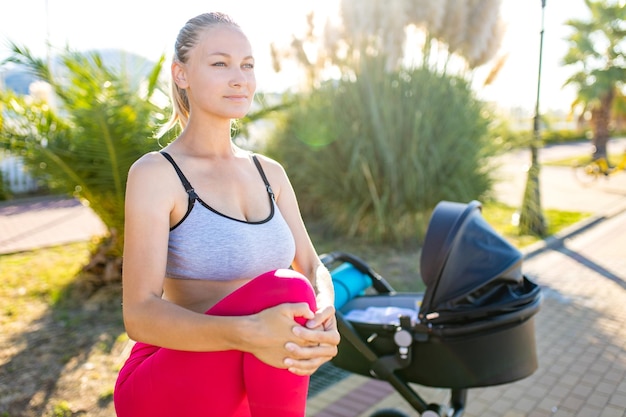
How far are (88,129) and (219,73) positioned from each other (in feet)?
11.9

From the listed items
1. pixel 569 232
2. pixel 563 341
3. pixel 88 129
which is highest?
pixel 88 129

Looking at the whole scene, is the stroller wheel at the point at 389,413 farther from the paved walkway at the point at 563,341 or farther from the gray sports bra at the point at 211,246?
the gray sports bra at the point at 211,246

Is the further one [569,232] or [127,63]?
[569,232]

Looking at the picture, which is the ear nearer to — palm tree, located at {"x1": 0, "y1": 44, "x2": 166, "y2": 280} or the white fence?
palm tree, located at {"x1": 0, "y1": 44, "x2": 166, "y2": 280}

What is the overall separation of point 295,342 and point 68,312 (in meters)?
4.07

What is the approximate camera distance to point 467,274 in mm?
2535

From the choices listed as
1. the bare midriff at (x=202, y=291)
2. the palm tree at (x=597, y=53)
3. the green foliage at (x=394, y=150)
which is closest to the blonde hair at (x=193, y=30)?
the bare midriff at (x=202, y=291)

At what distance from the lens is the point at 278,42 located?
8930 mm

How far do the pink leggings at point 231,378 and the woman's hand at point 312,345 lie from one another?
0.12 feet

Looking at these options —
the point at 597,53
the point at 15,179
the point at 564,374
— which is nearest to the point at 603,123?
the point at 597,53

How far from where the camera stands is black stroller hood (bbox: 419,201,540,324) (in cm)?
246

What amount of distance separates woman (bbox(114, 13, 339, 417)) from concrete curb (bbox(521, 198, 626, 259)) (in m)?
5.10

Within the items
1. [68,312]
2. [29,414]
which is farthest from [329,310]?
[68,312]

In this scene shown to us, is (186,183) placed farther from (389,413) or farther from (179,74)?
(389,413)
